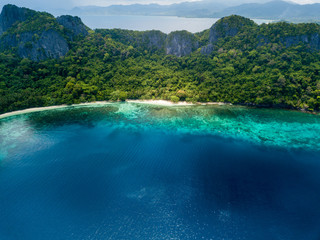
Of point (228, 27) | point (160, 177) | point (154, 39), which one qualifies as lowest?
point (160, 177)

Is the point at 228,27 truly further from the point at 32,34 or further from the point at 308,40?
the point at 32,34

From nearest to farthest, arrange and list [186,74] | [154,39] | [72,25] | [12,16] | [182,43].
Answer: [186,74], [12,16], [72,25], [182,43], [154,39]

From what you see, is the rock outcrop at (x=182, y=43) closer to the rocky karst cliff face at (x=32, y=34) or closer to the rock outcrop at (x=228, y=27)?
the rock outcrop at (x=228, y=27)

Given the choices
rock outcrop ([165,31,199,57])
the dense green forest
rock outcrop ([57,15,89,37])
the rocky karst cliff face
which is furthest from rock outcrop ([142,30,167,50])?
the rocky karst cliff face

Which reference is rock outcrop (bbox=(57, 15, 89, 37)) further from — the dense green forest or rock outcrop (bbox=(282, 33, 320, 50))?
rock outcrop (bbox=(282, 33, 320, 50))

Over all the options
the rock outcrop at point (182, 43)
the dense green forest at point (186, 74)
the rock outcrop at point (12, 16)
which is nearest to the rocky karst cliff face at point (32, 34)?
the rock outcrop at point (12, 16)

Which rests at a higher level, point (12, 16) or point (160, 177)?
point (12, 16)

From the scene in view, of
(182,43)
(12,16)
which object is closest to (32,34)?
(12,16)
